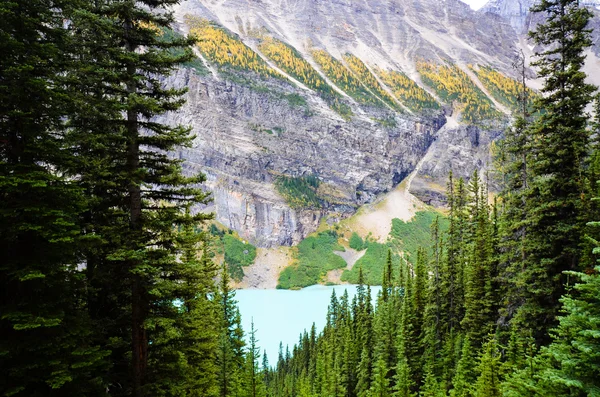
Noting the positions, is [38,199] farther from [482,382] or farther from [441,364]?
[441,364]

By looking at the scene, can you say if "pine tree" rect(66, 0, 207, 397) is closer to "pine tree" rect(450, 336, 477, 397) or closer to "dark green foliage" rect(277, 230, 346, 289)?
"pine tree" rect(450, 336, 477, 397)

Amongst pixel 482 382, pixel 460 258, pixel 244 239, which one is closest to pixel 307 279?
pixel 244 239

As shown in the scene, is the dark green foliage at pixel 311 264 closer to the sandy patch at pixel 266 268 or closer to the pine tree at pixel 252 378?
the sandy patch at pixel 266 268

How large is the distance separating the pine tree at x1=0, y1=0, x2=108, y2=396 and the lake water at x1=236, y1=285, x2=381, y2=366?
238ft

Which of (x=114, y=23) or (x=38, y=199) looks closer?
(x=38, y=199)

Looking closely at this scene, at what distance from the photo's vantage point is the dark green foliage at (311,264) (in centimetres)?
17350

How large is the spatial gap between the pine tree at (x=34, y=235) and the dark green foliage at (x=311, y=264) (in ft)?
541

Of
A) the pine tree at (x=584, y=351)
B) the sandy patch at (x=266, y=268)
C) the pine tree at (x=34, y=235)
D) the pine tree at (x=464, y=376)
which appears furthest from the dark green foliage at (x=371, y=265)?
the pine tree at (x=584, y=351)

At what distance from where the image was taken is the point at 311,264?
18350 cm

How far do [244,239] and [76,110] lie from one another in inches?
7375

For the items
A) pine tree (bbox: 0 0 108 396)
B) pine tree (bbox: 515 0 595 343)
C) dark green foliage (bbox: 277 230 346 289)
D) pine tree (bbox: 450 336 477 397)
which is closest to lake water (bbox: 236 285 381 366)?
dark green foliage (bbox: 277 230 346 289)

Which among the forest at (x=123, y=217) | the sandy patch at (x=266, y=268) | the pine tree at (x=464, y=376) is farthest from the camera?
the sandy patch at (x=266, y=268)

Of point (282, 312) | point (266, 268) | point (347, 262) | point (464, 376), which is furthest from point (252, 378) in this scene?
point (347, 262)

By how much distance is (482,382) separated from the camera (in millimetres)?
17484
